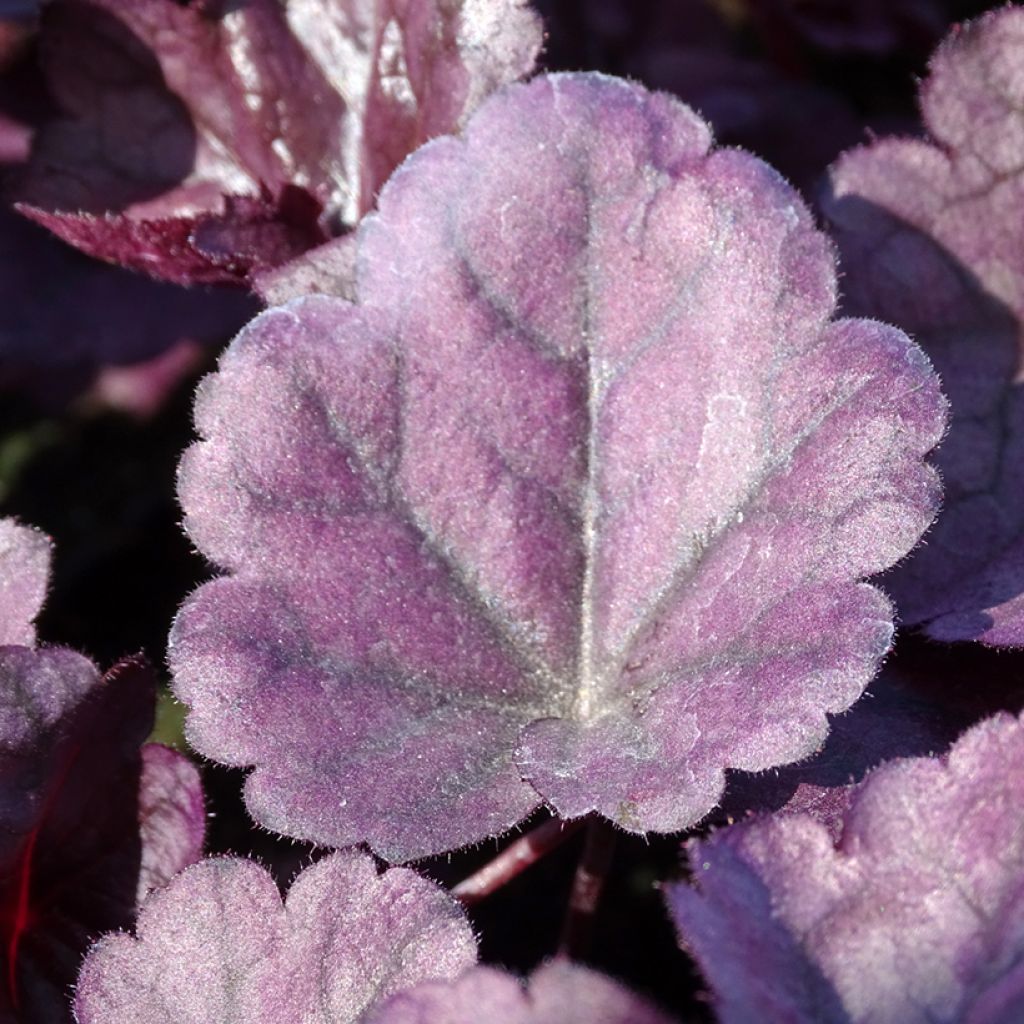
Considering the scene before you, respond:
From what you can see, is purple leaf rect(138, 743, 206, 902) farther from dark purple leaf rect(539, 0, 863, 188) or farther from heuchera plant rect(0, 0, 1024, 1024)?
dark purple leaf rect(539, 0, 863, 188)

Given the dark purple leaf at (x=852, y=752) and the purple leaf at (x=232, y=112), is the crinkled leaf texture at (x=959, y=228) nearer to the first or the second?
the dark purple leaf at (x=852, y=752)

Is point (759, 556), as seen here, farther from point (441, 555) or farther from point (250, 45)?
point (250, 45)

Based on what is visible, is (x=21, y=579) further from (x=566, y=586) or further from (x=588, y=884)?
(x=588, y=884)

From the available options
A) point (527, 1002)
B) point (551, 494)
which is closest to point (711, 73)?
point (551, 494)

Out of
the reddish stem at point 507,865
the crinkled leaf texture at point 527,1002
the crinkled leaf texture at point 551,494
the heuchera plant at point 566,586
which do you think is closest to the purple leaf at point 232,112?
the heuchera plant at point 566,586

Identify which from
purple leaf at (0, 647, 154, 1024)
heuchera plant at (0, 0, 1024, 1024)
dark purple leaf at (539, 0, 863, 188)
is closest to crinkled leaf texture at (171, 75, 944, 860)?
heuchera plant at (0, 0, 1024, 1024)

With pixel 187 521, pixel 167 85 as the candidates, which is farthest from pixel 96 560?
pixel 187 521
